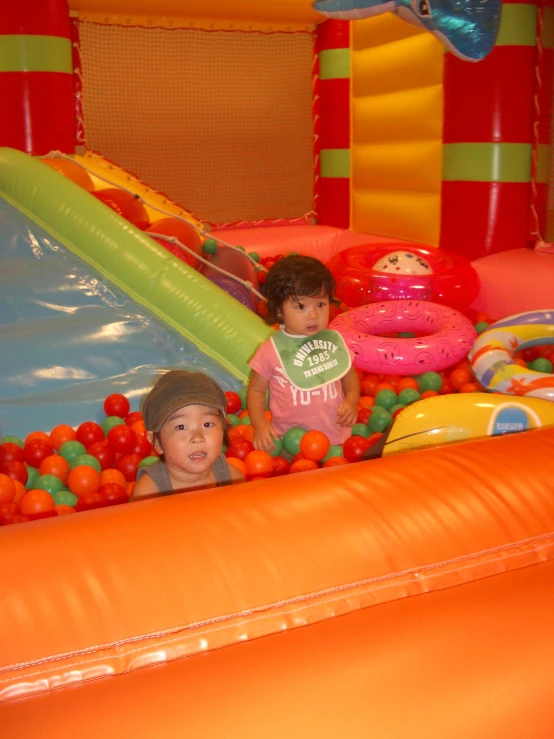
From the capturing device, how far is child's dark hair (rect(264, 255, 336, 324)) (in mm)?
2014

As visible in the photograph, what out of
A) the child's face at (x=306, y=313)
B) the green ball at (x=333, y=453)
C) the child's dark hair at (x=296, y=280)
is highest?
the child's dark hair at (x=296, y=280)

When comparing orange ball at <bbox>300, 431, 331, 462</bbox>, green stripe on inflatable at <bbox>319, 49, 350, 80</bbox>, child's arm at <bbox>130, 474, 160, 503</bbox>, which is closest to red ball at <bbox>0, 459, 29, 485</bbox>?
child's arm at <bbox>130, 474, 160, 503</bbox>

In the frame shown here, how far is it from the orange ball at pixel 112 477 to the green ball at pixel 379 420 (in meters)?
0.78

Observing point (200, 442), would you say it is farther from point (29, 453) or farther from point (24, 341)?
point (24, 341)

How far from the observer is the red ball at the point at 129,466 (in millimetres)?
2102

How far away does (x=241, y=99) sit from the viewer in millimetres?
5535

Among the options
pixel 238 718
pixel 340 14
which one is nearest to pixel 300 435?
pixel 238 718

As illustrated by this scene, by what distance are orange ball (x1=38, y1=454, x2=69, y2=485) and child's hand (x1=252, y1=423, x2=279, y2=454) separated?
1.66ft

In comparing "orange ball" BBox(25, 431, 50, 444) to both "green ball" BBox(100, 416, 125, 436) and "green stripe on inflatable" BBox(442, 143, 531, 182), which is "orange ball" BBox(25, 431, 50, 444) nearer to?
"green ball" BBox(100, 416, 125, 436)

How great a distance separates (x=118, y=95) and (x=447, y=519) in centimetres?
468

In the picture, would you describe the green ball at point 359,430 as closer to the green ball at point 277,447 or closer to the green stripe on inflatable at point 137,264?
the green ball at point 277,447

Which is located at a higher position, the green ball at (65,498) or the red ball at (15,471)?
the red ball at (15,471)

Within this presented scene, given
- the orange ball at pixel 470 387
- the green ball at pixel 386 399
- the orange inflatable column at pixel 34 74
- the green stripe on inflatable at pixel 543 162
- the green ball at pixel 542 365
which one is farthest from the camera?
the orange inflatable column at pixel 34 74

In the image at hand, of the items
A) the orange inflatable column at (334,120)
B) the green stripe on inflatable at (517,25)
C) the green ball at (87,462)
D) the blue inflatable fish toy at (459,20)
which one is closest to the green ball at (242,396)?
the green ball at (87,462)
